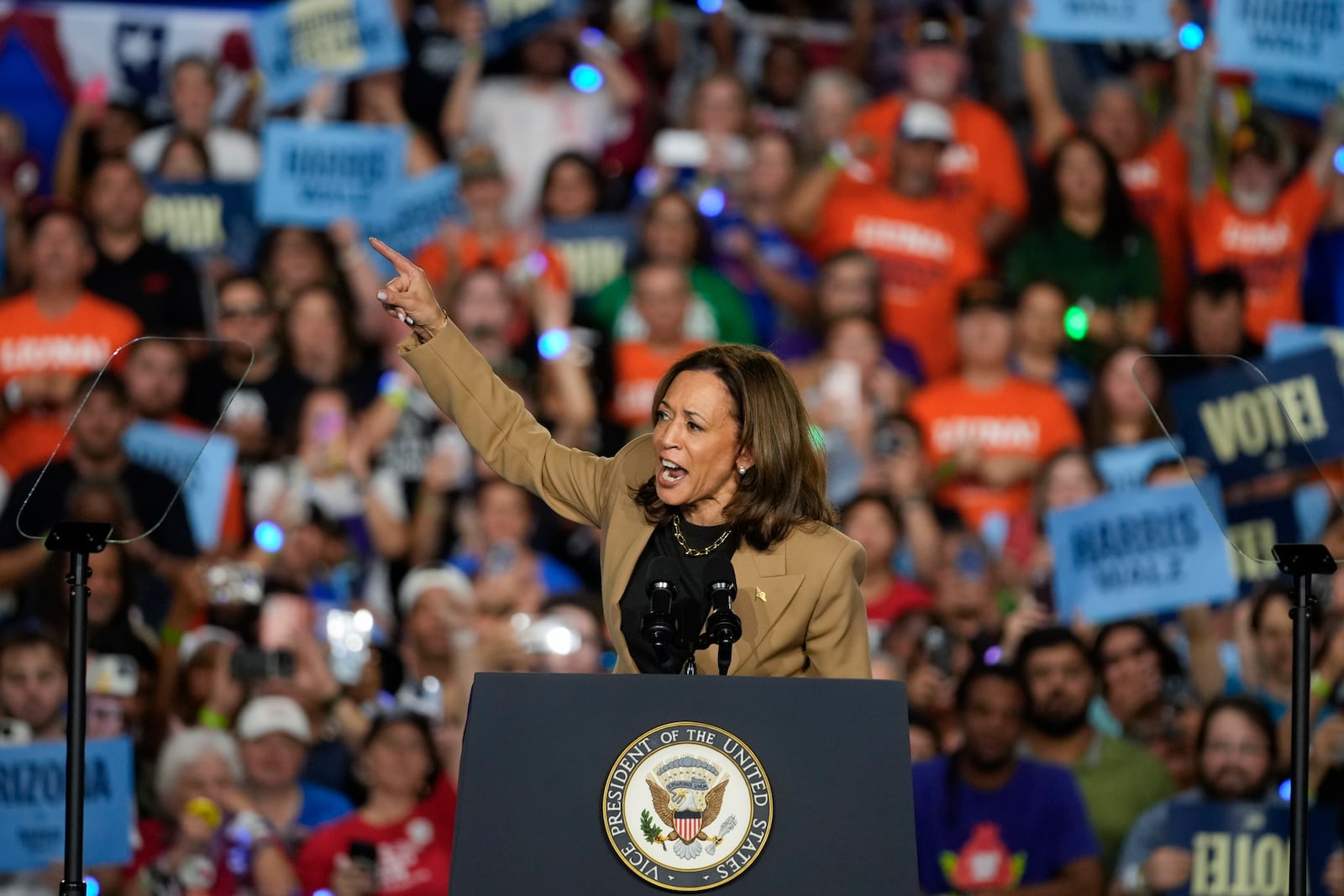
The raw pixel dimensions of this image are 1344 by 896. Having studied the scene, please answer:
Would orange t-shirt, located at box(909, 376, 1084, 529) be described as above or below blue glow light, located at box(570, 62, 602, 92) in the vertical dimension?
below

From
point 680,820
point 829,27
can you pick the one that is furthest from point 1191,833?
point 829,27

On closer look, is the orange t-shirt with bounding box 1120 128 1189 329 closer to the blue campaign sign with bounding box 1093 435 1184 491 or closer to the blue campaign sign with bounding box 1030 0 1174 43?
the blue campaign sign with bounding box 1030 0 1174 43

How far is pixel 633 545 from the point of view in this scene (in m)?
2.78

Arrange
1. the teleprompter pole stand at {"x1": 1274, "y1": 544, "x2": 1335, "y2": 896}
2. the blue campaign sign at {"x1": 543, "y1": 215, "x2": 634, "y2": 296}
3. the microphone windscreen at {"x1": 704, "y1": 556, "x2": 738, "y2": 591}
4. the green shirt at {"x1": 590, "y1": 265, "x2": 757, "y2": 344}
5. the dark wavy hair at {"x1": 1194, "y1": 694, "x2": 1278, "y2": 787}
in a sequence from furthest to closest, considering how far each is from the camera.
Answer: the blue campaign sign at {"x1": 543, "y1": 215, "x2": 634, "y2": 296}
the green shirt at {"x1": 590, "y1": 265, "x2": 757, "y2": 344}
the dark wavy hair at {"x1": 1194, "y1": 694, "x2": 1278, "y2": 787}
the teleprompter pole stand at {"x1": 1274, "y1": 544, "x2": 1335, "y2": 896}
the microphone windscreen at {"x1": 704, "y1": 556, "x2": 738, "y2": 591}

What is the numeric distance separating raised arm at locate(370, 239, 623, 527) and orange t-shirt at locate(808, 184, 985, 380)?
3764 mm

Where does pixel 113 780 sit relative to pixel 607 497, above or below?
below

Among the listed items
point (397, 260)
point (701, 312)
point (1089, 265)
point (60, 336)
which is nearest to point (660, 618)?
point (397, 260)

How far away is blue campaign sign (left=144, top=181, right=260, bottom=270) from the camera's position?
6406mm

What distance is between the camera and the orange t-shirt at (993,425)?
20.2ft

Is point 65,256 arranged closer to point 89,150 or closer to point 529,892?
point 89,150

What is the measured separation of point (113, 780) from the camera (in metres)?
4.77

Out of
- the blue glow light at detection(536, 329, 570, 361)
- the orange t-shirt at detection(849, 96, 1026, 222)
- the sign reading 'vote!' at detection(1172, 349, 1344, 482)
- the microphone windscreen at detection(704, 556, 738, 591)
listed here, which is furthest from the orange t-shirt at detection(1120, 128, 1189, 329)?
the microphone windscreen at detection(704, 556, 738, 591)

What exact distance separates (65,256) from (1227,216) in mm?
4351

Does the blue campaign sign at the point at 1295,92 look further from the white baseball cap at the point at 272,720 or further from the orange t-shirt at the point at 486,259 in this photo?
the white baseball cap at the point at 272,720
